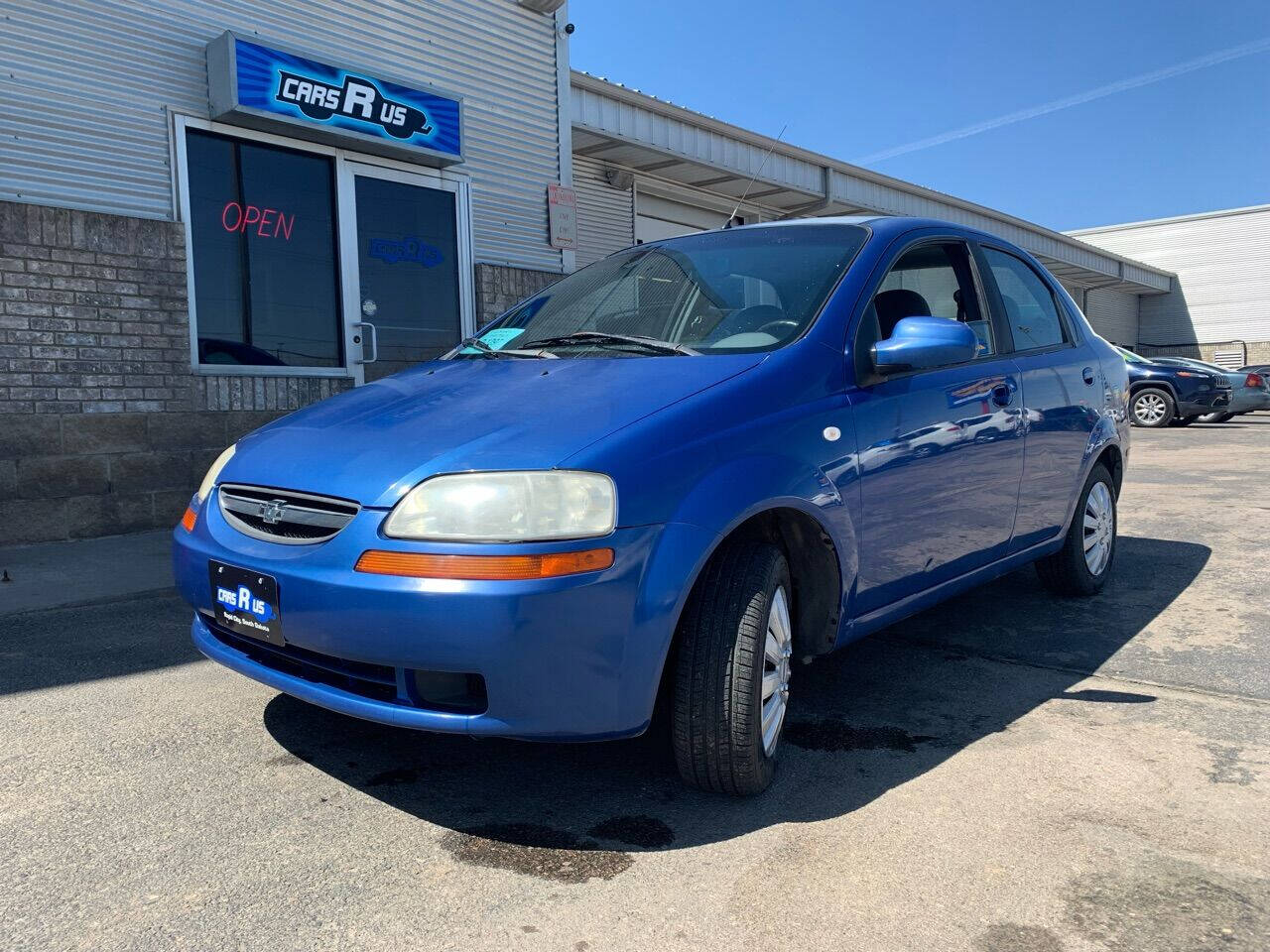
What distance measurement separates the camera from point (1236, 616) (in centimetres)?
429

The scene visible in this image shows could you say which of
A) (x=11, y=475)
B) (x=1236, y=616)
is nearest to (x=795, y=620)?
(x=1236, y=616)

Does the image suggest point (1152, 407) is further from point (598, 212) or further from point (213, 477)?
point (213, 477)

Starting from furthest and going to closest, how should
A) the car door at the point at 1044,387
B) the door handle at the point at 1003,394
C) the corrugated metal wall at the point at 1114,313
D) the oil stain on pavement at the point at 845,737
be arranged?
the corrugated metal wall at the point at 1114,313 < the car door at the point at 1044,387 < the door handle at the point at 1003,394 < the oil stain on pavement at the point at 845,737

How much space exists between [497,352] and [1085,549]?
9.51ft

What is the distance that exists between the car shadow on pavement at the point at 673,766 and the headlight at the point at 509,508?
0.76 metres

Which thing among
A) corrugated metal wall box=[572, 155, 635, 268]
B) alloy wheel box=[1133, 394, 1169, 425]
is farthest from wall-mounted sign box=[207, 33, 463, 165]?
alloy wheel box=[1133, 394, 1169, 425]

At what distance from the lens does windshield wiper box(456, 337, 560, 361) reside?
3167 mm

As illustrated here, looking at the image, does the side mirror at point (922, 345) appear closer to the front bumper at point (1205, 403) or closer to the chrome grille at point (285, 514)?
the chrome grille at point (285, 514)

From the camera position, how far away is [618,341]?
10.1 feet

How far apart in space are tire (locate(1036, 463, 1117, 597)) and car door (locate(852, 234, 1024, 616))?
0.88 metres

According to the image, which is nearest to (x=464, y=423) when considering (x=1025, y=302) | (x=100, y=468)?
(x=1025, y=302)

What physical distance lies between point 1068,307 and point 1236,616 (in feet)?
5.17

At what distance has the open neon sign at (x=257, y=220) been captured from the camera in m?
7.32

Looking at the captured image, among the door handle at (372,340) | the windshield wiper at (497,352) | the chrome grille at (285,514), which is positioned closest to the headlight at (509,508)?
the chrome grille at (285,514)
